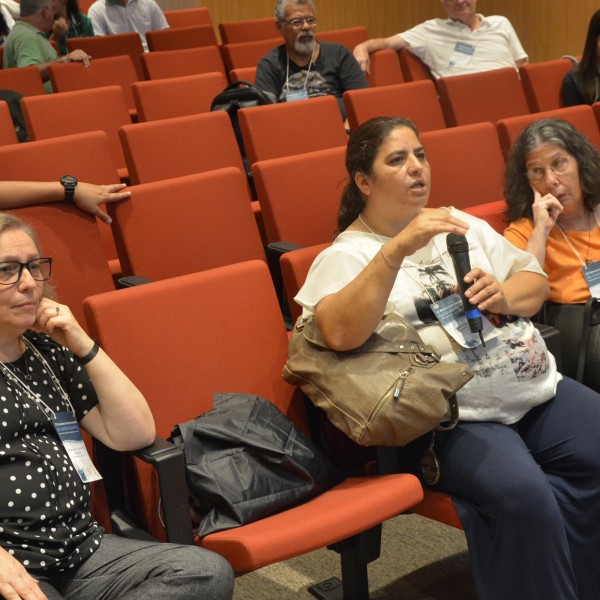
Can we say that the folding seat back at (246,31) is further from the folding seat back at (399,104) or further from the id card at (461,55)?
the folding seat back at (399,104)

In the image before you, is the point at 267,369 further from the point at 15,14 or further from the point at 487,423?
the point at 15,14

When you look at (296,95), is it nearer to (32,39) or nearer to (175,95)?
(175,95)

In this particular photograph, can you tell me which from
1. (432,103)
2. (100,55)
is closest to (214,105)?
(432,103)

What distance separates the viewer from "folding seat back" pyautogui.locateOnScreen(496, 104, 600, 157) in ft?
7.54

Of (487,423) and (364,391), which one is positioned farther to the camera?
(487,423)

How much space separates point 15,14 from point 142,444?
3.43 m

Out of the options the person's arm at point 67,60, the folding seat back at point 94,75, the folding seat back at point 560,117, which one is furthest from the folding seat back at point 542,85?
the person's arm at point 67,60

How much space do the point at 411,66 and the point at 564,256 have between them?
1854mm

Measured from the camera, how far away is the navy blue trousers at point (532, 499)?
1309 mm

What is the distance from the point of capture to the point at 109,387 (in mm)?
1231

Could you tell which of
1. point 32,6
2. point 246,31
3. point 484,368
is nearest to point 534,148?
point 484,368

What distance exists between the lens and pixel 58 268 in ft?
5.65

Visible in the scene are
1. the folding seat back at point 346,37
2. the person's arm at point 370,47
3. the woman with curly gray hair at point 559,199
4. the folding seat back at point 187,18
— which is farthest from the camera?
the folding seat back at point 187,18

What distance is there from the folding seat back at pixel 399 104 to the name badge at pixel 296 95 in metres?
0.41
